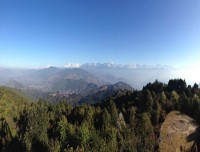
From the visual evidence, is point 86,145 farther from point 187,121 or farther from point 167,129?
point 187,121

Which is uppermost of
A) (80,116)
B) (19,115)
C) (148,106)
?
(148,106)

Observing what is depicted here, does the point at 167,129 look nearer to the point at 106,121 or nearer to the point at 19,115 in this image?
the point at 106,121

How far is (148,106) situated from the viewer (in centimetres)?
10781

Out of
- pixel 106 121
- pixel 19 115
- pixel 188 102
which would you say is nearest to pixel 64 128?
pixel 106 121

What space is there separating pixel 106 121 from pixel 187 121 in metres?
33.0

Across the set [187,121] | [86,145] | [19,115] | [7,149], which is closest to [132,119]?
[187,121]

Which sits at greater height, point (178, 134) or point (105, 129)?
point (105, 129)

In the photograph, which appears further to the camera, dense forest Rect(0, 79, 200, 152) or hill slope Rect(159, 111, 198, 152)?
hill slope Rect(159, 111, 198, 152)

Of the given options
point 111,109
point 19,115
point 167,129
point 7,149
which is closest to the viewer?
point 167,129

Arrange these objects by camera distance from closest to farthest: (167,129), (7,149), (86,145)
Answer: (86,145)
(167,129)
(7,149)

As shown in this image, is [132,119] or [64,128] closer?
[64,128]

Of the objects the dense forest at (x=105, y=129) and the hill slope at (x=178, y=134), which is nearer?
the dense forest at (x=105, y=129)

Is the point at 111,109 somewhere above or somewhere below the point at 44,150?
above

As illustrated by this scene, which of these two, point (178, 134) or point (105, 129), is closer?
point (178, 134)
